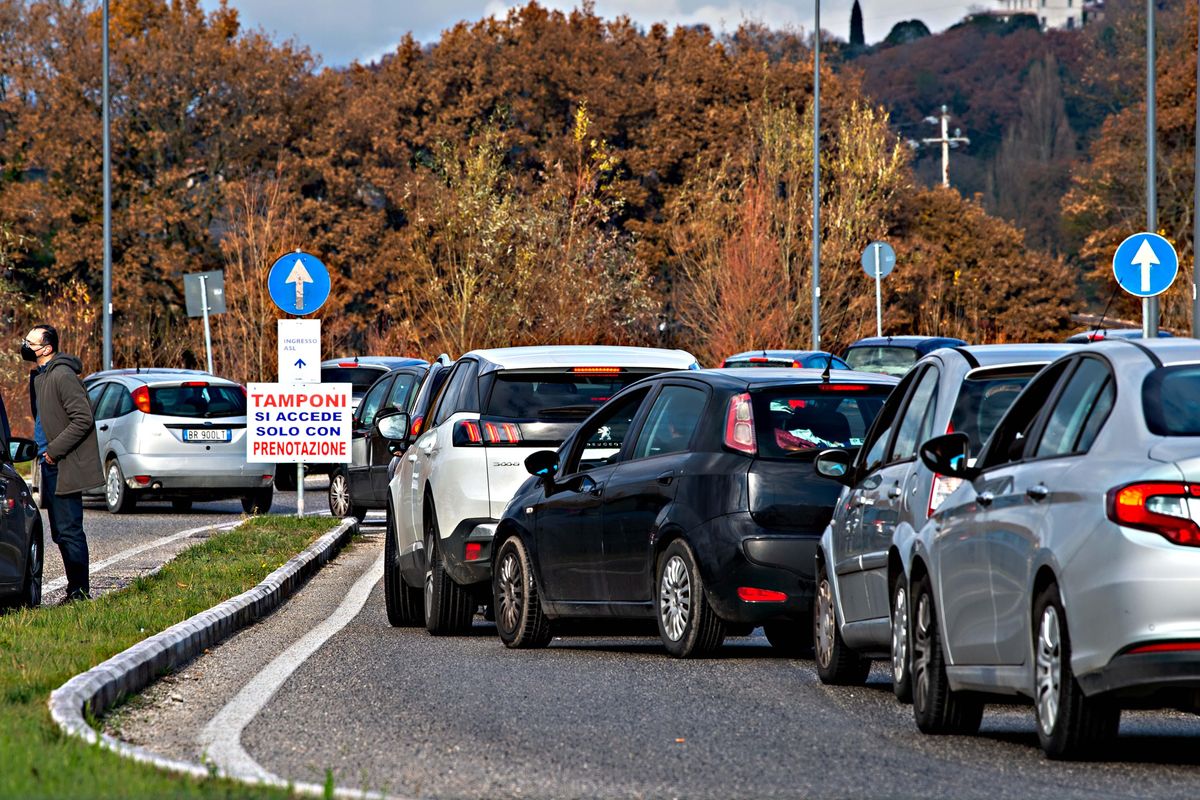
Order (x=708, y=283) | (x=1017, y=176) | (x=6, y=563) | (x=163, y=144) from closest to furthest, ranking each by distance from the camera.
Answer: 1. (x=6, y=563)
2. (x=708, y=283)
3. (x=163, y=144)
4. (x=1017, y=176)

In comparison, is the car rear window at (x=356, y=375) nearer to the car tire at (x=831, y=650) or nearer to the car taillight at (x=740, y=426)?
the car taillight at (x=740, y=426)

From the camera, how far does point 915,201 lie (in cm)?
6844

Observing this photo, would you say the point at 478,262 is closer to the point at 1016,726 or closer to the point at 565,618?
the point at 565,618

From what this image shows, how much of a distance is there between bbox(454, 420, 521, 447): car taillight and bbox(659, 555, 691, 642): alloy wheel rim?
6.98ft

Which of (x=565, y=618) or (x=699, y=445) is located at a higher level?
(x=699, y=445)

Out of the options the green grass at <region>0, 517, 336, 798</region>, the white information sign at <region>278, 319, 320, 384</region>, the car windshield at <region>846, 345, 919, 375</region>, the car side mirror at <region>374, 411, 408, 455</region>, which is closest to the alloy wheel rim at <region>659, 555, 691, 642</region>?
the green grass at <region>0, 517, 336, 798</region>

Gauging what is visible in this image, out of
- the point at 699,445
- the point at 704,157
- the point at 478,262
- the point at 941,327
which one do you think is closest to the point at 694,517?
the point at 699,445

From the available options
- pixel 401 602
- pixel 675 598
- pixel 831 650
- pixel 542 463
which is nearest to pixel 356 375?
pixel 401 602

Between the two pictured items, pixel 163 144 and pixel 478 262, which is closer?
pixel 478 262

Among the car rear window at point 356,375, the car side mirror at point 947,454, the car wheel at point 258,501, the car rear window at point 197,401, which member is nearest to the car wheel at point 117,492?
the car rear window at point 197,401

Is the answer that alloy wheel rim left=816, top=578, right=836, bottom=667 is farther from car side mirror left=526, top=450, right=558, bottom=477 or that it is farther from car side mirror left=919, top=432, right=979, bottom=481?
car side mirror left=526, top=450, right=558, bottom=477

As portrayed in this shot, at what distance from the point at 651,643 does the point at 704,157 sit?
181 feet

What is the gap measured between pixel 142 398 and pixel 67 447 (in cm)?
1142

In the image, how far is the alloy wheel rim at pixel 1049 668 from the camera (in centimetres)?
741
